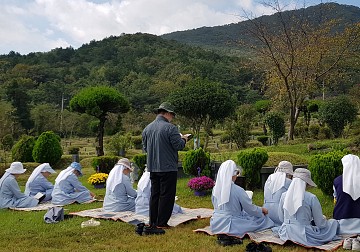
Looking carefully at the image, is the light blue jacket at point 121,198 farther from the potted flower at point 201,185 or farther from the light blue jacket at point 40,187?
the light blue jacket at point 40,187

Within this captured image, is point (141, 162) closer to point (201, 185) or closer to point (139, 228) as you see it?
point (201, 185)

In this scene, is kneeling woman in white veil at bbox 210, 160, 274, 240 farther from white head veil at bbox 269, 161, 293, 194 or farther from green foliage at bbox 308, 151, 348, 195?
green foliage at bbox 308, 151, 348, 195

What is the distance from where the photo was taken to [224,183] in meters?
5.94

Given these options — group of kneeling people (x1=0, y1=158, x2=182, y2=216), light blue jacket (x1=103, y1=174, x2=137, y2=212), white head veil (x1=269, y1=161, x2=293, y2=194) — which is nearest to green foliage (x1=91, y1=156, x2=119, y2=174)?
group of kneeling people (x1=0, y1=158, x2=182, y2=216)

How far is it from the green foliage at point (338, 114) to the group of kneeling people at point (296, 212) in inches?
500

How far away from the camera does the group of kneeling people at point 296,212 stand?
5.51m

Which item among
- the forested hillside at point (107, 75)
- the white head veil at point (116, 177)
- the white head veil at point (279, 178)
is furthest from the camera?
the forested hillside at point (107, 75)

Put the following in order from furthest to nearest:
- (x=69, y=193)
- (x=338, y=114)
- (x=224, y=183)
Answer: (x=338, y=114) < (x=69, y=193) < (x=224, y=183)


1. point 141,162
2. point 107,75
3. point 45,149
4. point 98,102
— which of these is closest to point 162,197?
point 141,162

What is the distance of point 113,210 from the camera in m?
7.84

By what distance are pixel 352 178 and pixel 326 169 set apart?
218 centimetres

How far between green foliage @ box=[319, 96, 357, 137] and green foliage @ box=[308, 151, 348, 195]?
10555 millimetres

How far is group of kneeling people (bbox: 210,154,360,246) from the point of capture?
5.51m

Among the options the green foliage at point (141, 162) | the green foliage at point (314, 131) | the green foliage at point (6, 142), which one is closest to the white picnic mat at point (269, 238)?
the green foliage at point (141, 162)
